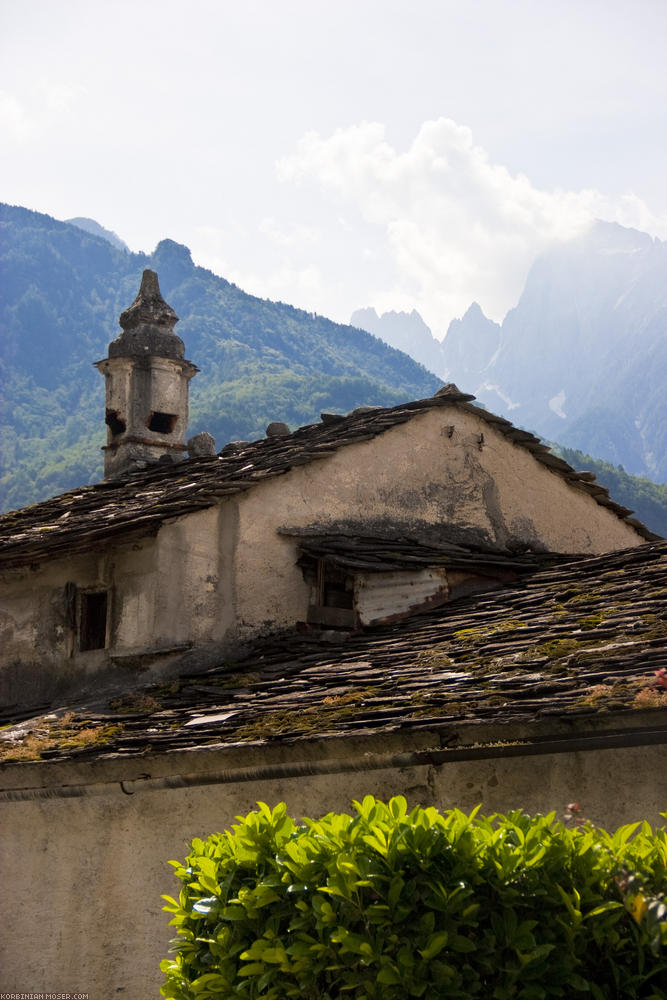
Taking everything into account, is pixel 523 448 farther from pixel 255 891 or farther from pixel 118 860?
pixel 255 891

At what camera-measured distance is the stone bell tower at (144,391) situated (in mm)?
20391

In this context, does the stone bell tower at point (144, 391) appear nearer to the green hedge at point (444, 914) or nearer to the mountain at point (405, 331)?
the green hedge at point (444, 914)

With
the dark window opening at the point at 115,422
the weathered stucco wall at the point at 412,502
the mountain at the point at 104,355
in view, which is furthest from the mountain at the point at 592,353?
the weathered stucco wall at the point at 412,502

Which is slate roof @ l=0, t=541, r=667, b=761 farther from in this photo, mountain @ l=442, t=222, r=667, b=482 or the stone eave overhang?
mountain @ l=442, t=222, r=667, b=482

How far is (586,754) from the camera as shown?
8.66 metres

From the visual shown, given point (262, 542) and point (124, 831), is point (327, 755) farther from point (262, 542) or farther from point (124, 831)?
point (262, 542)

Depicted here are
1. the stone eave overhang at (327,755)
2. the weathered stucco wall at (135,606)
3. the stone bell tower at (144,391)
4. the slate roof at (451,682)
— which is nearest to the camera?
the stone eave overhang at (327,755)

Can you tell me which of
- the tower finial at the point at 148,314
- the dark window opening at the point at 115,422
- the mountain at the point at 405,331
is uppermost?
the mountain at the point at 405,331

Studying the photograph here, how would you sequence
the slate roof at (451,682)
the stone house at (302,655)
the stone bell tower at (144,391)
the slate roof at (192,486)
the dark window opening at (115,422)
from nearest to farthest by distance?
the slate roof at (451,682) → the stone house at (302,655) → the slate roof at (192,486) → the stone bell tower at (144,391) → the dark window opening at (115,422)

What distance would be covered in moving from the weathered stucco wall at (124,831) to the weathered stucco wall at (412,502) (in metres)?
3.00

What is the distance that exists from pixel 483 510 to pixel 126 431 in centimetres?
728

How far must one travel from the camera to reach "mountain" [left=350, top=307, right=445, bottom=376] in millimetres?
177000

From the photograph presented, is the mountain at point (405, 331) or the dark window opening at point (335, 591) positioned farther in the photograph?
the mountain at point (405, 331)

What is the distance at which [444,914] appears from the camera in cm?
582
